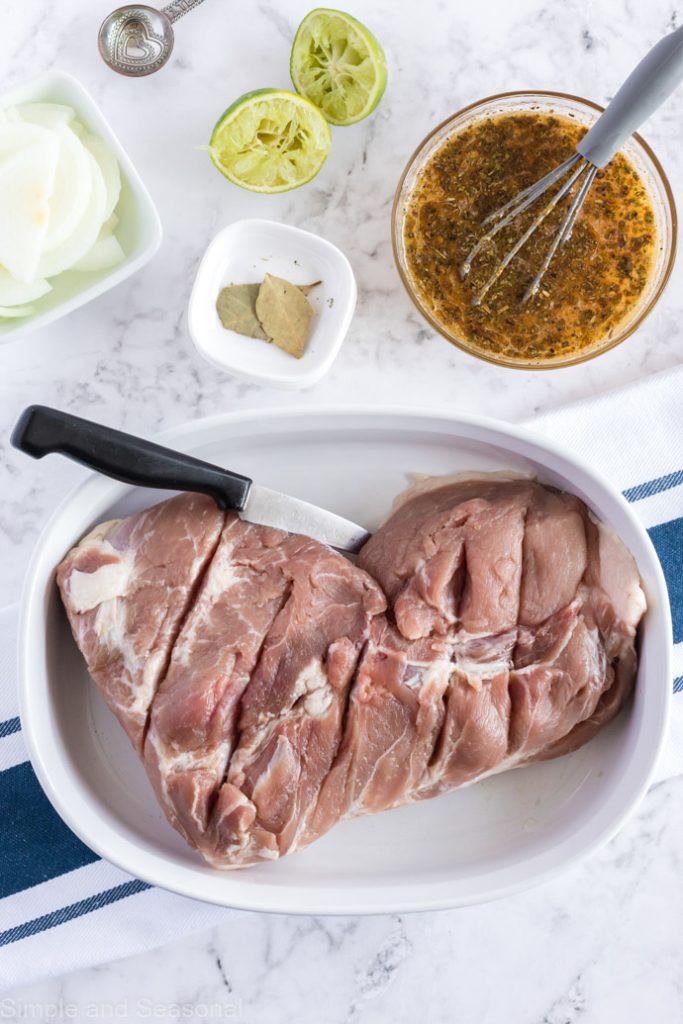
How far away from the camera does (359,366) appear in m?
2.77

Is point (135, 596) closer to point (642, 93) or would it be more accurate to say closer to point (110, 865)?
point (110, 865)

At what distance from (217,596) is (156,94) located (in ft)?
5.18

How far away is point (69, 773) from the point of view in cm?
246

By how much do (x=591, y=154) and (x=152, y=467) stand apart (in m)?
1.41

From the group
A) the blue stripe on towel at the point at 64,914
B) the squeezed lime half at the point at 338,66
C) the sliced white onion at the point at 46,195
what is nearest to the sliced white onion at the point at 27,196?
the sliced white onion at the point at 46,195

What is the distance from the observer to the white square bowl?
2570 millimetres

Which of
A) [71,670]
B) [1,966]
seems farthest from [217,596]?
[1,966]

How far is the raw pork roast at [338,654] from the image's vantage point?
2299mm

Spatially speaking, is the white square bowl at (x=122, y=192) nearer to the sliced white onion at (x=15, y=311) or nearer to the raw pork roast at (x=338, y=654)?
the sliced white onion at (x=15, y=311)

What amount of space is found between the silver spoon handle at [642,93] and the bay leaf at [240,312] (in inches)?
40.4

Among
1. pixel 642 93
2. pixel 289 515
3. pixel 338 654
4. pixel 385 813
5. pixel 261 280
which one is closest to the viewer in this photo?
pixel 642 93

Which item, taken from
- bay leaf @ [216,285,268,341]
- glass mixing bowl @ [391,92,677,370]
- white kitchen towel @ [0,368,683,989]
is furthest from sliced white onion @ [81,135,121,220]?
white kitchen towel @ [0,368,683,989]

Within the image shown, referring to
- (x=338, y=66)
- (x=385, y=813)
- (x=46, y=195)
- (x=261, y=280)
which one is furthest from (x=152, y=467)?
(x=338, y=66)

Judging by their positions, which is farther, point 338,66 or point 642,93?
point 338,66
